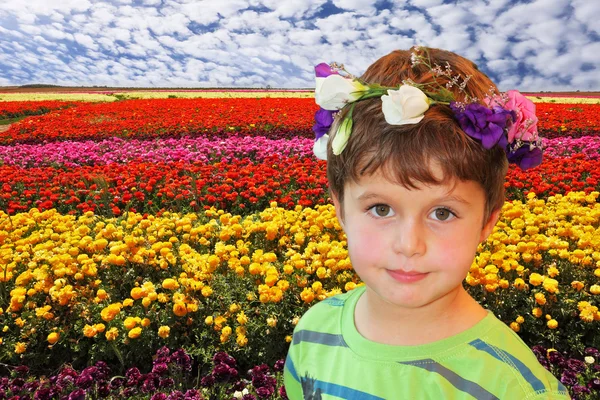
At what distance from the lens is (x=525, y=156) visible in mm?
1388

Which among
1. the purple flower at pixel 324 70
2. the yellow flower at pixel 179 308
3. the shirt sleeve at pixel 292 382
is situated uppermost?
the purple flower at pixel 324 70

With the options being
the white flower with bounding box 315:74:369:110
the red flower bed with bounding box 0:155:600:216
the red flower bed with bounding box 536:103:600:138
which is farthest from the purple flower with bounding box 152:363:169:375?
the red flower bed with bounding box 536:103:600:138

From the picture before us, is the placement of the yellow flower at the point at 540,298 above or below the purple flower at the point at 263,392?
above

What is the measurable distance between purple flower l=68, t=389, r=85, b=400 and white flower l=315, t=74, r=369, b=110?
2283 mm

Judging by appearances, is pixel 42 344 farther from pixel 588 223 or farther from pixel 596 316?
pixel 588 223

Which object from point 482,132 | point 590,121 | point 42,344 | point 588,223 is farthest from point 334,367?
point 590,121

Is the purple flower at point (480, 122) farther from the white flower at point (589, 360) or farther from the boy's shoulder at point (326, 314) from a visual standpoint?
the white flower at point (589, 360)

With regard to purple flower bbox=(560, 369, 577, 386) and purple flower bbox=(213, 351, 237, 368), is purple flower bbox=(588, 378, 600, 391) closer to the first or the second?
purple flower bbox=(560, 369, 577, 386)

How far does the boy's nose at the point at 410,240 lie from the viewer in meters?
1.18

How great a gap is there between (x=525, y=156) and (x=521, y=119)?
0.13 meters

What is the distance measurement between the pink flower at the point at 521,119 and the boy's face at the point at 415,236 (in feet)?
0.63

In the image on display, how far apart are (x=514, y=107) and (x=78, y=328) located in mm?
3182

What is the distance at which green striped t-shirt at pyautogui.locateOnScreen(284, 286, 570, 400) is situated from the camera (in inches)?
47.2

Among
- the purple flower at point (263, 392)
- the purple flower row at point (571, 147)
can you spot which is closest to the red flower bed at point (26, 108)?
the purple flower row at point (571, 147)
